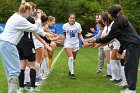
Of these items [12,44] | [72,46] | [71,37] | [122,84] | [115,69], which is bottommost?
[122,84]

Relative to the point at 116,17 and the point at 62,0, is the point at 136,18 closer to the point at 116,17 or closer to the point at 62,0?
the point at 62,0

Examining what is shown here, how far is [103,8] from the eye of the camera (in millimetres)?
37188

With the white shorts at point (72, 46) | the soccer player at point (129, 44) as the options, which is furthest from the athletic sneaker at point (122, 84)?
the white shorts at point (72, 46)

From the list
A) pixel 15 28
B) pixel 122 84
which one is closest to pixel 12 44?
pixel 15 28

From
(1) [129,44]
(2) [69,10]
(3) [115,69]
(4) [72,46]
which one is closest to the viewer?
(1) [129,44]

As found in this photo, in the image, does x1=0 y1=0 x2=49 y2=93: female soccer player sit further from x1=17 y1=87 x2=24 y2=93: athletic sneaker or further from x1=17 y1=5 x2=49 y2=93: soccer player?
x1=17 y1=5 x2=49 y2=93: soccer player

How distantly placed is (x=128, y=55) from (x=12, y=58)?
9.69 ft

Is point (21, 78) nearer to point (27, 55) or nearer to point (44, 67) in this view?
point (27, 55)

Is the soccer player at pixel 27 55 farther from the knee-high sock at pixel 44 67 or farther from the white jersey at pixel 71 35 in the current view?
the knee-high sock at pixel 44 67

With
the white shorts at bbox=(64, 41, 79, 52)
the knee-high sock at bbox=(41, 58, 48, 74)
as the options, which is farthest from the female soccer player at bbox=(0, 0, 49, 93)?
the knee-high sock at bbox=(41, 58, 48, 74)

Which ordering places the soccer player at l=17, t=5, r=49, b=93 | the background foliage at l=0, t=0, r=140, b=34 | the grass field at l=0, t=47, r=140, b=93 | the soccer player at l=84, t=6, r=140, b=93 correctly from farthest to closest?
the background foliage at l=0, t=0, r=140, b=34 < the grass field at l=0, t=47, r=140, b=93 < the soccer player at l=17, t=5, r=49, b=93 < the soccer player at l=84, t=6, r=140, b=93

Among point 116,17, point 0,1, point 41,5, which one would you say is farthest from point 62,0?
point 116,17

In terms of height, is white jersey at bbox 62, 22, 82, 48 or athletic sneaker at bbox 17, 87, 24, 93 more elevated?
white jersey at bbox 62, 22, 82, 48

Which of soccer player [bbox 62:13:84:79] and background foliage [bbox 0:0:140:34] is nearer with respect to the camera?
soccer player [bbox 62:13:84:79]
